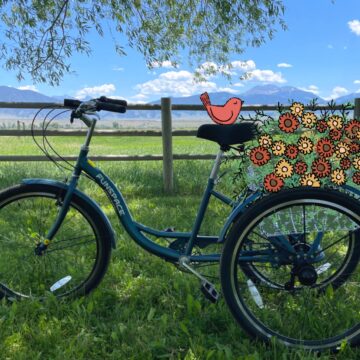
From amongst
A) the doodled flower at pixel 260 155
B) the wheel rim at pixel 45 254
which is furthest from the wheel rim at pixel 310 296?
the wheel rim at pixel 45 254

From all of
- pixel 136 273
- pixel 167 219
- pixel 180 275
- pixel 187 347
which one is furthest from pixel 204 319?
pixel 167 219

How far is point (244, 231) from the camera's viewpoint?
233 centimetres

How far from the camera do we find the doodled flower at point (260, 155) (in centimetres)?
242

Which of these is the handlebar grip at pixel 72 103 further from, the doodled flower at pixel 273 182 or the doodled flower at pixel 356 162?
the doodled flower at pixel 356 162

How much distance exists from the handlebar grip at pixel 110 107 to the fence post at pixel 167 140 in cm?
428

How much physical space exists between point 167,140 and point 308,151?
4828 millimetres

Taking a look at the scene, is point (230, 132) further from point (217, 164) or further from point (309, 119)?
point (309, 119)

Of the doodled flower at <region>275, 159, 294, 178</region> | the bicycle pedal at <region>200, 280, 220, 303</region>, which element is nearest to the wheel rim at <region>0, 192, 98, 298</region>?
the bicycle pedal at <region>200, 280, 220, 303</region>

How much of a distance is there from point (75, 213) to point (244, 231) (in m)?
1.19

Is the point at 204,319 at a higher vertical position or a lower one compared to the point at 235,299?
lower

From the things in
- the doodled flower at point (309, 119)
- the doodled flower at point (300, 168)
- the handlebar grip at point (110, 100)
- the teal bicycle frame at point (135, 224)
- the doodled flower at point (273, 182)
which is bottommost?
the teal bicycle frame at point (135, 224)

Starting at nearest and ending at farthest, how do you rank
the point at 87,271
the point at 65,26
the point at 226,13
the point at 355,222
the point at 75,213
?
the point at 355,222, the point at 75,213, the point at 87,271, the point at 226,13, the point at 65,26

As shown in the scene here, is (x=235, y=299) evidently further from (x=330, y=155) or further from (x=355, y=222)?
(x=330, y=155)

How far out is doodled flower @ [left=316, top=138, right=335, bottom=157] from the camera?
7.83 feet
